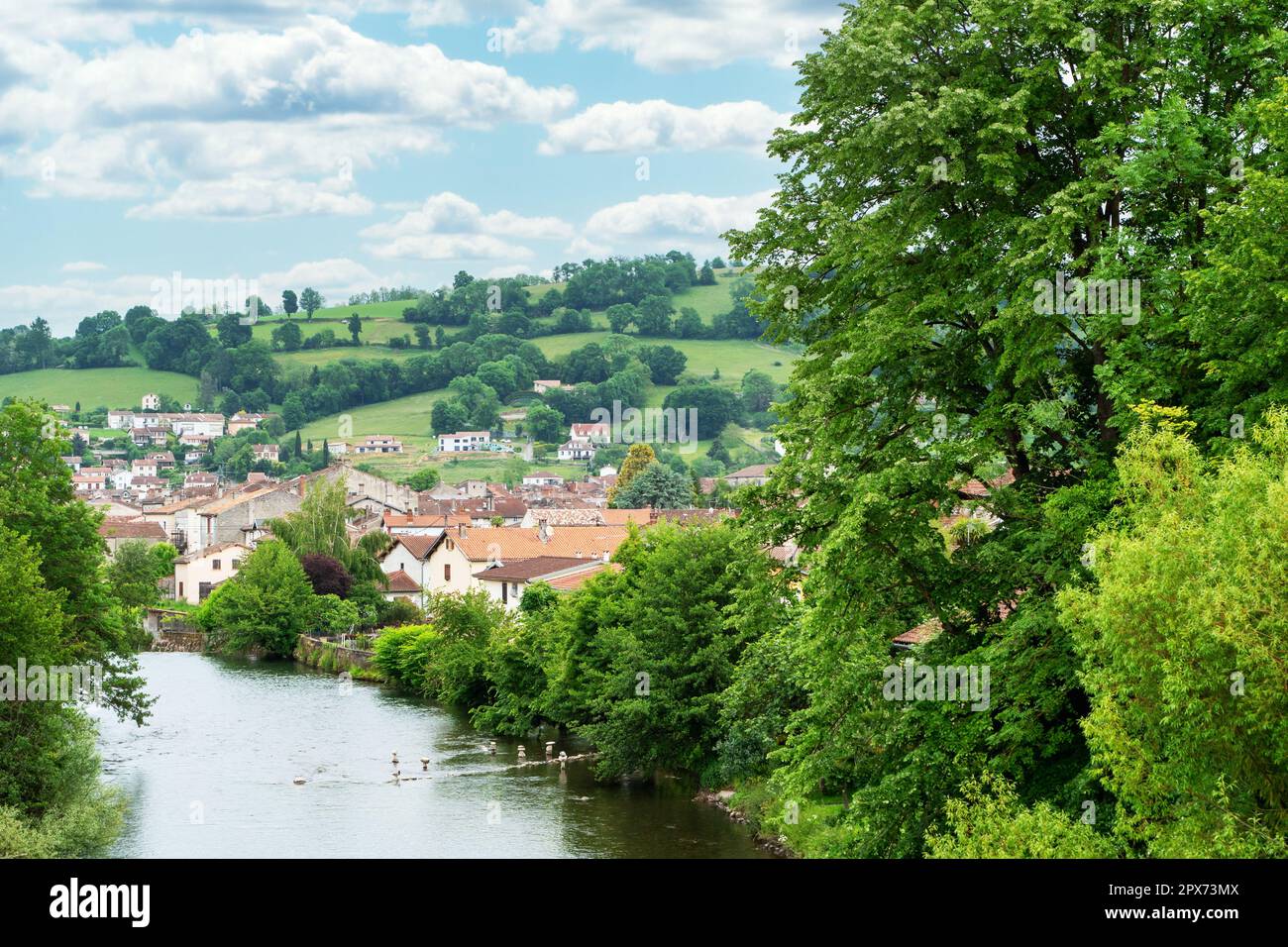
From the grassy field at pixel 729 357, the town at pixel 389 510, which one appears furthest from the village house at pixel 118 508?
the grassy field at pixel 729 357

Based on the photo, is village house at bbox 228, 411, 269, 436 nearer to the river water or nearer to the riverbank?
the river water

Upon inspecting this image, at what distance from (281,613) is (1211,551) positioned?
64.9 meters

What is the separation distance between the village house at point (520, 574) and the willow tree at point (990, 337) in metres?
45.9

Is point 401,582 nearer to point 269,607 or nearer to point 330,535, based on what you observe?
point 330,535

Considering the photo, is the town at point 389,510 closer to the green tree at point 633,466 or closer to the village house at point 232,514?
the village house at point 232,514

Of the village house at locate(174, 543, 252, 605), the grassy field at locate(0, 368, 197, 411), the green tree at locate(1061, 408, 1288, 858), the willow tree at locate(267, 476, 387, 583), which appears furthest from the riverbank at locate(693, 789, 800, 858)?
the grassy field at locate(0, 368, 197, 411)

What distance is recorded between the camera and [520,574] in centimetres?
6581

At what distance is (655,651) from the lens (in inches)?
1452

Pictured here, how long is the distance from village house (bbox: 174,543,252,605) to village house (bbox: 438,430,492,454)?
242 ft

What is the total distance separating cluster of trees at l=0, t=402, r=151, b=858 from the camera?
27.4 meters

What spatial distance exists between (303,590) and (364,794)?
122 ft

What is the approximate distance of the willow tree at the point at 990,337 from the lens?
1526 centimetres
